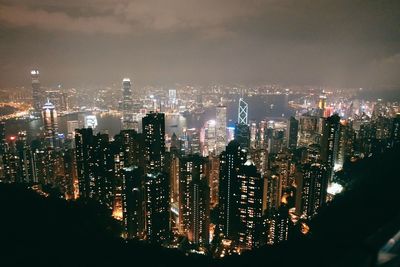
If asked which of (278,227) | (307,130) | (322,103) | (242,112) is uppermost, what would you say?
(322,103)

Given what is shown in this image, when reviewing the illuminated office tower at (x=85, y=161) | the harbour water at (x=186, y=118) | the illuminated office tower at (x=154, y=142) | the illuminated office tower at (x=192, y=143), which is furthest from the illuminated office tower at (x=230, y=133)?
the illuminated office tower at (x=85, y=161)

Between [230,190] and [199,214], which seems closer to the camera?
[199,214]

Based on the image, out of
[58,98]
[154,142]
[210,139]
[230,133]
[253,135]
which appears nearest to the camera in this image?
[154,142]

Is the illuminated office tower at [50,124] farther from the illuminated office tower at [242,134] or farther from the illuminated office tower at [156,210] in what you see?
the illuminated office tower at [156,210]

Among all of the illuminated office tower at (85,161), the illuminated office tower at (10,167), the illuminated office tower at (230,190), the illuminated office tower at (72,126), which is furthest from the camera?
the illuminated office tower at (72,126)

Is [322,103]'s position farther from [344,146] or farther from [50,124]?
[50,124]

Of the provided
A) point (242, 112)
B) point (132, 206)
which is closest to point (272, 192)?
point (132, 206)

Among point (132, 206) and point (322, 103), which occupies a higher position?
point (322, 103)
